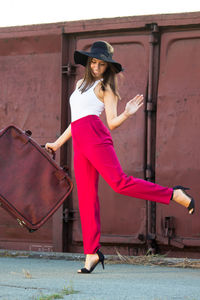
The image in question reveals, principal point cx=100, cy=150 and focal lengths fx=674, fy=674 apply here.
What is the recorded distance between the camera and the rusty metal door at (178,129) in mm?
5863

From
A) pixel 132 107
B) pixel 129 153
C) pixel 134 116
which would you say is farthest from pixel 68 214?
pixel 132 107

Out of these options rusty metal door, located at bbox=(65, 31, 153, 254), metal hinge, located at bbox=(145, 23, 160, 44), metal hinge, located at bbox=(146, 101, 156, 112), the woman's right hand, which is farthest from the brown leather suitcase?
metal hinge, located at bbox=(145, 23, 160, 44)

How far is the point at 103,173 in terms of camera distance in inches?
180

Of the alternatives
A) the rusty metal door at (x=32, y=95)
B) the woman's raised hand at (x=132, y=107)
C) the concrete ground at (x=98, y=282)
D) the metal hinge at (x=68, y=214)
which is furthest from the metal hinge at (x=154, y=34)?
the concrete ground at (x=98, y=282)

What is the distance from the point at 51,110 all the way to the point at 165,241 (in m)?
1.66

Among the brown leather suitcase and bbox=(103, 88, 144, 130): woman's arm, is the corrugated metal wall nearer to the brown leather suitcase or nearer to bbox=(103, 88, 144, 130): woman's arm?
the brown leather suitcase

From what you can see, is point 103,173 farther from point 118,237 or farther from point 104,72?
point 118,237

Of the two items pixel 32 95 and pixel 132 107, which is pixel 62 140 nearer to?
pixel 132 107

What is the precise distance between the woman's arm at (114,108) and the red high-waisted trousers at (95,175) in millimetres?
103

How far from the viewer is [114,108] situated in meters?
4.62

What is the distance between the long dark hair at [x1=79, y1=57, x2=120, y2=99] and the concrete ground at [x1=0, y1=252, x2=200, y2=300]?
128 cm

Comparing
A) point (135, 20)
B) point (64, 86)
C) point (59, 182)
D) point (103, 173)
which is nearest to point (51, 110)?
point (64, 86)

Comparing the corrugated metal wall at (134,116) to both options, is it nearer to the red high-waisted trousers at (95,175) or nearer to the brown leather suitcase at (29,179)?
the brown leather suitcase at (29,179)

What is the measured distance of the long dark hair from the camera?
470 centimetres
